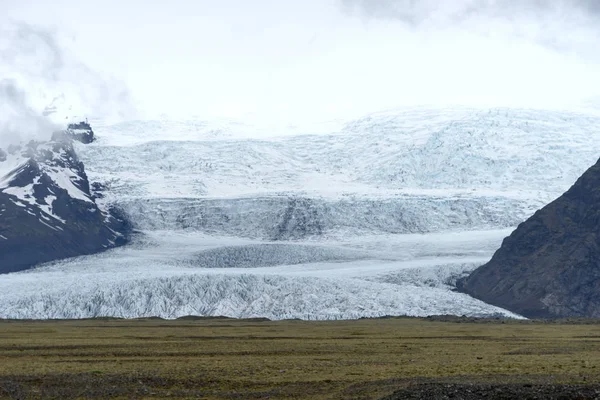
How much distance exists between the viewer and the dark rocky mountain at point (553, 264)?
79.2m

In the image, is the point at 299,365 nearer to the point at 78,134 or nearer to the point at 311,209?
the point at 311,209

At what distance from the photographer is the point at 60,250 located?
328 ft

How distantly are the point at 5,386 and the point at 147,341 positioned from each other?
1857 centimetres

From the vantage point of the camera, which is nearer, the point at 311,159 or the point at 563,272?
the point at 563,272

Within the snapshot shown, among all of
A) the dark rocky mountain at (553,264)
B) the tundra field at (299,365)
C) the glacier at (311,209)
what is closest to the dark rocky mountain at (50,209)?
the glacier at (311,209)

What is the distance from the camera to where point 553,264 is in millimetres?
82938

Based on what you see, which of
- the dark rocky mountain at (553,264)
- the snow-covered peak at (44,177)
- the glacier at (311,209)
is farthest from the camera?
the snow-covered peak at (44,177)

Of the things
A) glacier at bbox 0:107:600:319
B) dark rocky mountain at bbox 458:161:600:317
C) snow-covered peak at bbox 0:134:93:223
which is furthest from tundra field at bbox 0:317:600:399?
snow-covered peak at bbox 0:134:93:223

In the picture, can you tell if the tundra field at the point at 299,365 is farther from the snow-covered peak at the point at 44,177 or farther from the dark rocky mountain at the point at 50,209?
the snow-covered peak at the point at 44,177

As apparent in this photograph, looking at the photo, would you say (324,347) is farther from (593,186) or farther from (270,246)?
(593,186)

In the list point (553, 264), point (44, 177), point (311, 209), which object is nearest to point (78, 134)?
point (44, 177)

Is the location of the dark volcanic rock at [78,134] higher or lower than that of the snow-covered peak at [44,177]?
higher

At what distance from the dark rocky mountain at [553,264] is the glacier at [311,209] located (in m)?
2.20

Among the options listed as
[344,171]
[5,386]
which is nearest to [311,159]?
[344,171]
